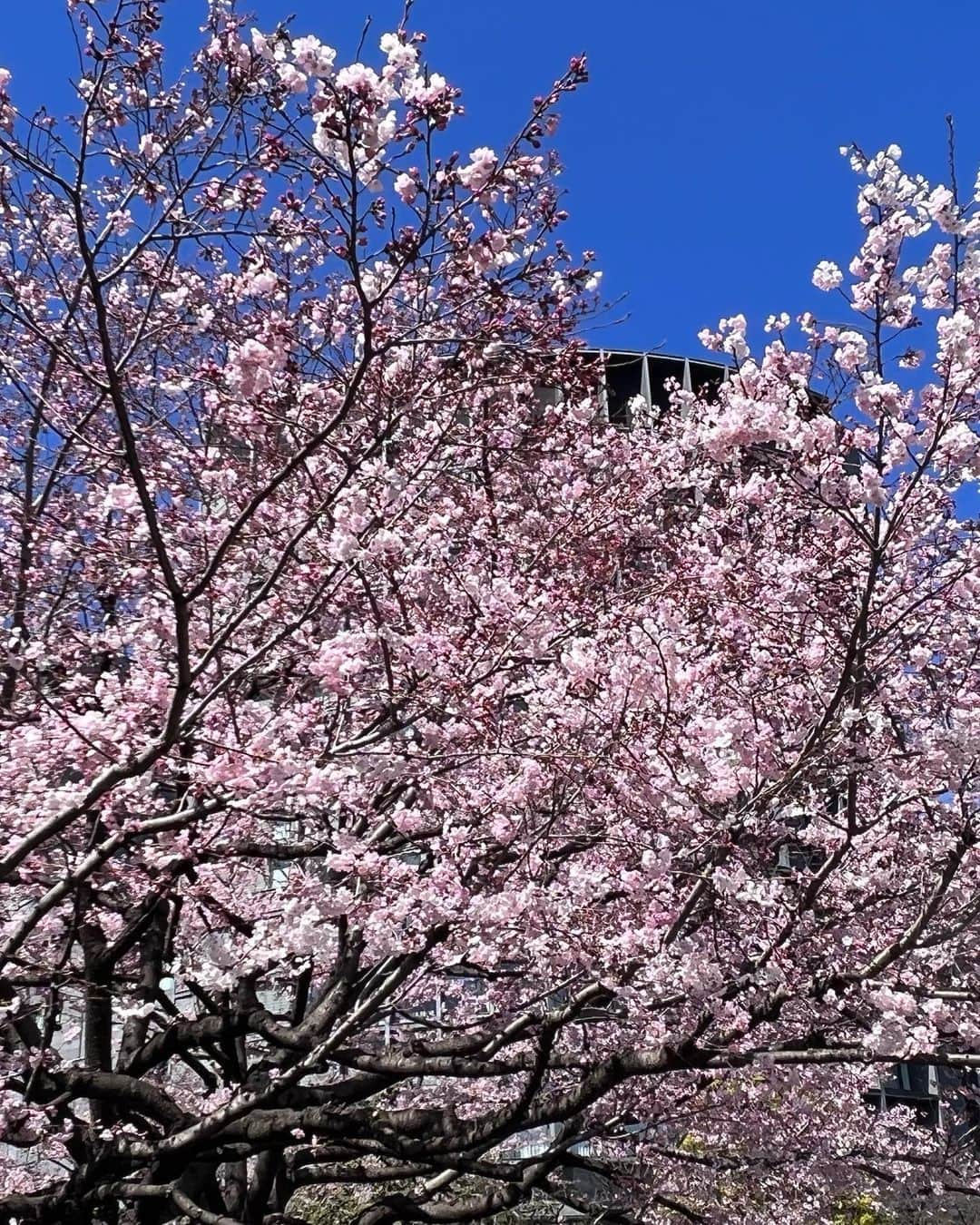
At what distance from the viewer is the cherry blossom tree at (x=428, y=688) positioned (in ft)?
14.9

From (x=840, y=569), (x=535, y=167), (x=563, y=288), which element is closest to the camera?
(x=535, y=167)

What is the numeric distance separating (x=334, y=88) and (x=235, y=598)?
374 centimetres

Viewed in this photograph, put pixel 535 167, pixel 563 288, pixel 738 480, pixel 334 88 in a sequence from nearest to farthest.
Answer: pixel 334 88 < pixel 535 167 < pixel 563 288 < pixel 738 480

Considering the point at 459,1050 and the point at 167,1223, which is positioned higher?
the point at 459,1050

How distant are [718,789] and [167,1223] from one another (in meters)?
5.13

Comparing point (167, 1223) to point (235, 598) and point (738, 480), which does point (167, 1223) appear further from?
point (738, 480)

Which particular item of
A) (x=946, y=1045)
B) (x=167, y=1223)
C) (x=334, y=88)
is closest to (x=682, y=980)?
(x=946, y=1045)

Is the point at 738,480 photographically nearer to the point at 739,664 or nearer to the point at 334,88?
the point at 739,664

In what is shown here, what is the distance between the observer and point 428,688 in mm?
5512

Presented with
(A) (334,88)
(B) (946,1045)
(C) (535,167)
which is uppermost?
(C) (535,167)

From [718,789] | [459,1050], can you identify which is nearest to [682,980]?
[718,789]

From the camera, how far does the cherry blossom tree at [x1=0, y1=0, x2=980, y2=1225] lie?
4.54 metres

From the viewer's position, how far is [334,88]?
3559 mm

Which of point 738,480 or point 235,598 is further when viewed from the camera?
point 738,480
